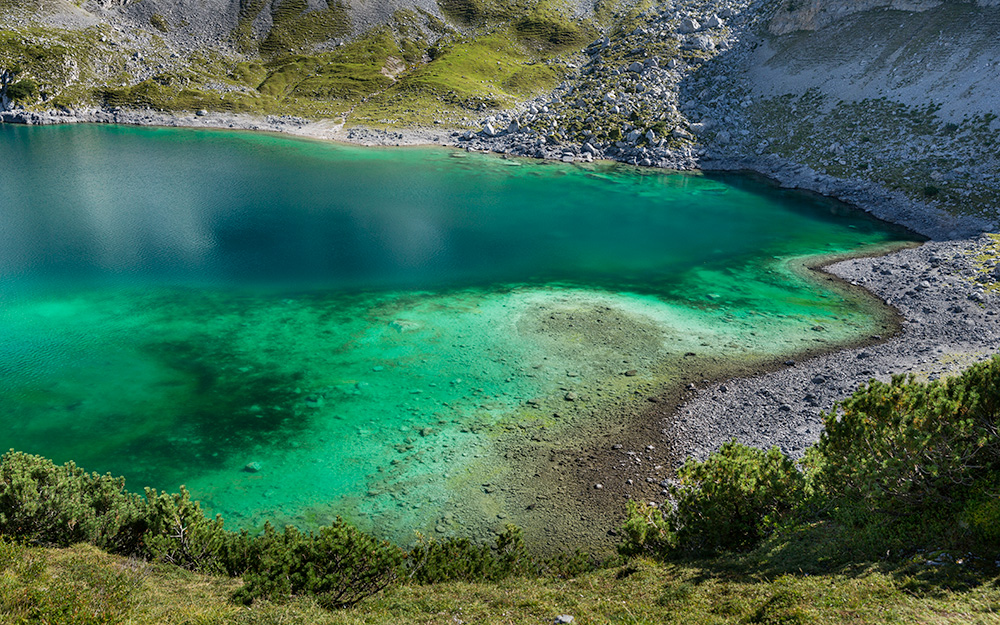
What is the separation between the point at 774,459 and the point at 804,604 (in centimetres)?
636

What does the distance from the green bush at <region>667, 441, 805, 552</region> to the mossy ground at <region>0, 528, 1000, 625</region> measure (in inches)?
45.6

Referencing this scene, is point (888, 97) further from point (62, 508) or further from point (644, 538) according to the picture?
point (62, 508)

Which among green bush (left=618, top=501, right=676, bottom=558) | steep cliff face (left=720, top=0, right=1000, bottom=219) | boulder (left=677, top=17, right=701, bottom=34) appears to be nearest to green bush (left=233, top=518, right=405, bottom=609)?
green bush (left=618, top=501, right=676, bottom=558)

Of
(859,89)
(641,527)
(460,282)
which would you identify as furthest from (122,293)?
(859,89)

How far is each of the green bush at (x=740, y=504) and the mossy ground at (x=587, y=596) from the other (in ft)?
3.80

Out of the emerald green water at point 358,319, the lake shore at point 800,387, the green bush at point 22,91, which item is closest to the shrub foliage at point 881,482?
the lake shore at point 800,387

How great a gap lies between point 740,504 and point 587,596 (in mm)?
6117

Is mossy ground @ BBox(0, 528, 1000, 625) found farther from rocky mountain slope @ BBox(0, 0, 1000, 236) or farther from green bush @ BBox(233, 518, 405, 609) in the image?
rocky mountain slope @ BBox(0, 0, 1000, 236)

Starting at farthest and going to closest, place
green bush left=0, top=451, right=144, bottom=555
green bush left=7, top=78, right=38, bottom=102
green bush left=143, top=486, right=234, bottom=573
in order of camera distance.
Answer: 1. green bush left=7, top=78, right=38, bottom=102
2. green bush left=143, top=486, right=234, bottom=573
3. green bush left=0, top=451, right=144, bottom=555

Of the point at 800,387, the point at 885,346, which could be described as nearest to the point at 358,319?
the point at 800,387

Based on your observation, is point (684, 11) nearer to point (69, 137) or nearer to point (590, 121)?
point (590, 121)

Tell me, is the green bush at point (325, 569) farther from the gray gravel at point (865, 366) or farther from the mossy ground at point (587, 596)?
the gray gravel at point (865, 366)

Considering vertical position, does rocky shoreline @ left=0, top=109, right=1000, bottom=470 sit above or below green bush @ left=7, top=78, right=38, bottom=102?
below

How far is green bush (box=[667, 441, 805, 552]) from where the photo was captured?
17344 millimetres
